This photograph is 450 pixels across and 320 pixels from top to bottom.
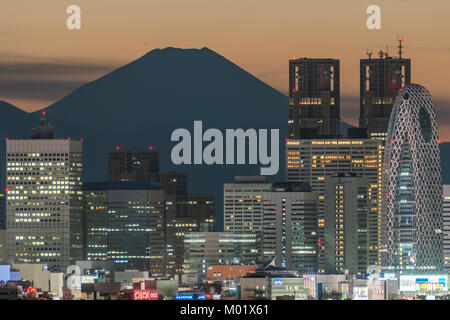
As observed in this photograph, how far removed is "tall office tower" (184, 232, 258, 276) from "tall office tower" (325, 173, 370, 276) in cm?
1140

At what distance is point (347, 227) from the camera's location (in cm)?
19088

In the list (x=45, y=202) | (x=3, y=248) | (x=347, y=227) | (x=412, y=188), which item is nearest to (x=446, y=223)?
(x=347, y=227)

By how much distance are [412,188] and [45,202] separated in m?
69.4

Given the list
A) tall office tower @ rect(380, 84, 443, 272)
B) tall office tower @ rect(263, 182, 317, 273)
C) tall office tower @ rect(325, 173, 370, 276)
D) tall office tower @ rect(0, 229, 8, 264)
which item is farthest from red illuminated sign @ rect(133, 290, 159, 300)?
tall office tower @ rect(0, 229, 8, 264)

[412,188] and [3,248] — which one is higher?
[412,188]

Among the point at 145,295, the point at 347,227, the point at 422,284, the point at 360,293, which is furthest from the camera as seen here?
the point at 347,227

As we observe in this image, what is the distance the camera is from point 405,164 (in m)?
147

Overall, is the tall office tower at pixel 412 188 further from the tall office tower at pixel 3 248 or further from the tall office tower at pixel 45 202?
the tall office tower at pixel 3 248

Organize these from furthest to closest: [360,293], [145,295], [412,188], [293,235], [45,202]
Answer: [45,202], [293,235], [412,188], [360,293], [145,295]

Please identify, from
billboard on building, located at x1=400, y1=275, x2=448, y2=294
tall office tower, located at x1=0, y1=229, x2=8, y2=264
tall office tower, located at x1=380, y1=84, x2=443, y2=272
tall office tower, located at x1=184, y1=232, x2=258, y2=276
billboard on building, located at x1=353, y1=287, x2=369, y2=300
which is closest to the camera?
billboard on building, located at x1=353, y1=287, x2=369, y2=300

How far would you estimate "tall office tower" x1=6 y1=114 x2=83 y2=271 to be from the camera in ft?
636

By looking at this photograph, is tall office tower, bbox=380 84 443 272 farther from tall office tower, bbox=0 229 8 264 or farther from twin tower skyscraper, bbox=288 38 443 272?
tall office tower, bbox=0 229 8 264

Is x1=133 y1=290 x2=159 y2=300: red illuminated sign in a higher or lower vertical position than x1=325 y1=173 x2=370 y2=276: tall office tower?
lower

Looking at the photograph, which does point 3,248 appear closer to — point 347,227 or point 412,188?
point 347,227
